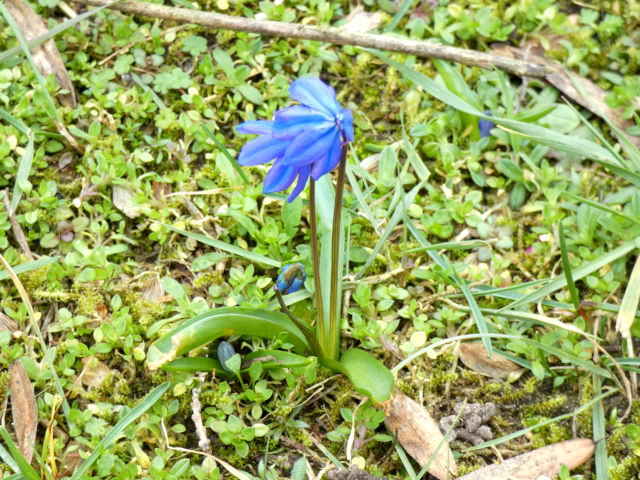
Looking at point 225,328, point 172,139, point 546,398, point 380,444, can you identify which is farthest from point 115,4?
point 546,398

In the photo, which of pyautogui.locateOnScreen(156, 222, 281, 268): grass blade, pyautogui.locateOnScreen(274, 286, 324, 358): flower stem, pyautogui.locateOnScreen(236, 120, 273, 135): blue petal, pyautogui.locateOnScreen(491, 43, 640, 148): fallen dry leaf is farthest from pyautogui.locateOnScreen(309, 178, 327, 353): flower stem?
pyautogui.locateOnScreen(491, 43, 640, 148): fallen dry leaf

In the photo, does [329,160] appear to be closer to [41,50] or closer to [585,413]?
[585,413]

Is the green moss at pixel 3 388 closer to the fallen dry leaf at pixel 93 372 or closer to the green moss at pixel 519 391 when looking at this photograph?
the fallen dry leaf at pixel 93 372

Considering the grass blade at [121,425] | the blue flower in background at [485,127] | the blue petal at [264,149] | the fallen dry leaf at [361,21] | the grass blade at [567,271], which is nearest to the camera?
the blue petal at [264,149]

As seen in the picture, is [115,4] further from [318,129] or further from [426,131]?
[318,129]

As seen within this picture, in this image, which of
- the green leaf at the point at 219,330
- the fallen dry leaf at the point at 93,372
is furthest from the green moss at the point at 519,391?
the fallen dry leaf at the point at 93,372

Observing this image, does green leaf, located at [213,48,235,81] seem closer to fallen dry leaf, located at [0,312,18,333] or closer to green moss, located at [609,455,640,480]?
fallen dry leaf, located at [0,312,18,333]

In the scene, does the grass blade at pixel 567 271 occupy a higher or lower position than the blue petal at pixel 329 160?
lower
